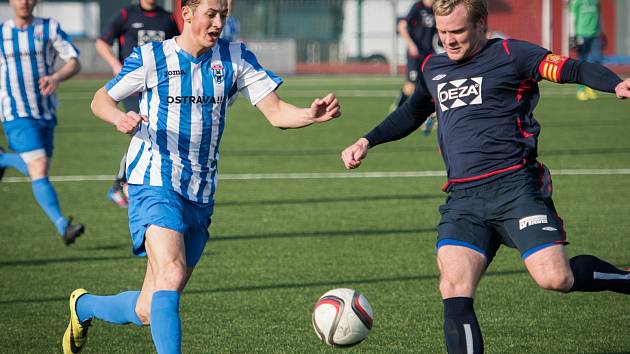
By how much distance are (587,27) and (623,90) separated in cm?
2059

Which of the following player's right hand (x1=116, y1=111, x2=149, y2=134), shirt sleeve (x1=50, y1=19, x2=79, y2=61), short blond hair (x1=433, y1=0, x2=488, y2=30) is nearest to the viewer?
player's right hand (x1=116, y1=111, x2=149, y2=134)

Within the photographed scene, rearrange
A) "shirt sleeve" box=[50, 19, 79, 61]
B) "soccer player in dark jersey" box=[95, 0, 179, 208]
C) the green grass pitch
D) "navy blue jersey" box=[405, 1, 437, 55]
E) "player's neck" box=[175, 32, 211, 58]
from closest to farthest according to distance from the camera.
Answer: "player's neck" box=[175, 32, 211, 58] → the green grass pitch → "shirt sleeve" box=[50, 19, 79, 61] → "soccer player in dark jersey" box=[95, 0, 179, 208] → "navy blue jersey" box=[405, 1, 437, 55]

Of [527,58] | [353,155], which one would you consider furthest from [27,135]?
[527,58]

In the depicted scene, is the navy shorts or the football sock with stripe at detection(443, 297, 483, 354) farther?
the navy shorts

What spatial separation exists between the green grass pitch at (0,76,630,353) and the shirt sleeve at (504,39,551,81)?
1525mm

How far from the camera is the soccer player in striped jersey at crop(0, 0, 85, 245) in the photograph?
9203mm

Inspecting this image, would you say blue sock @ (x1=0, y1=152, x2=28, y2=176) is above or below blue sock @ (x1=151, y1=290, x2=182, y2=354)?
below

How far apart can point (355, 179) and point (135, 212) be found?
7734 millimetres

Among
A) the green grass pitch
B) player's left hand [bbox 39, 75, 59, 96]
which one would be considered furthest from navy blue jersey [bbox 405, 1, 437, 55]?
player's left hand [bbox 39, 75, 59, 96]

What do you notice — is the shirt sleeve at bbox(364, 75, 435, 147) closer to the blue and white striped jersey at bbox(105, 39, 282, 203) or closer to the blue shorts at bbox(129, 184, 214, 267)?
the blue and white striped jersey at bbox(105, 39, 282, 203)

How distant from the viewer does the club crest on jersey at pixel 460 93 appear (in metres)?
4.98

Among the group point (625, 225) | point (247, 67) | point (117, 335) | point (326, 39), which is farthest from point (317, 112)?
point (326, 39)

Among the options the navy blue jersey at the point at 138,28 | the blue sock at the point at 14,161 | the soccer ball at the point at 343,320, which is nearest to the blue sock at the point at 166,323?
the soccer ball at the point at 343,320

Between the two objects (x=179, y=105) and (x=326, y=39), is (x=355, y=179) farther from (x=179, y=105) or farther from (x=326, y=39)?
(x=326, y=39)
